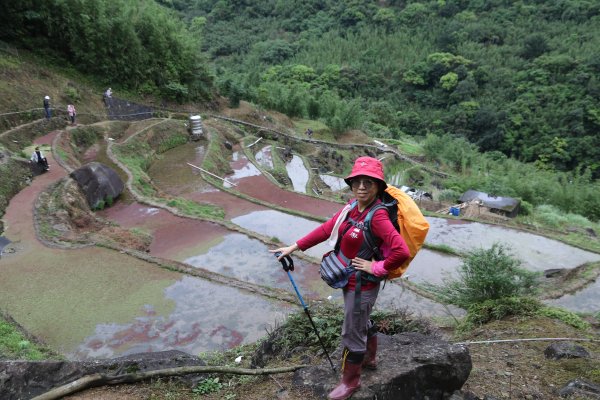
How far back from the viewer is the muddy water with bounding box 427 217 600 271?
41.2 ft

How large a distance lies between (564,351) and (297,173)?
20.4m

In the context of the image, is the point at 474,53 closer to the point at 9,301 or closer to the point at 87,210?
the point at 87,210

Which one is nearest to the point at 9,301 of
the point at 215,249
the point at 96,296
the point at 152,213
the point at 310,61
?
the point at 96,296

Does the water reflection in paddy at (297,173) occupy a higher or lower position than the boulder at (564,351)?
lower

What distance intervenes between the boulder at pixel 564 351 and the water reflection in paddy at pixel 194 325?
435cm

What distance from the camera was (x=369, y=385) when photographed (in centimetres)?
328

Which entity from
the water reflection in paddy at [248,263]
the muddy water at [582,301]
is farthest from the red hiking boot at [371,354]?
the muddy water at [582,301]

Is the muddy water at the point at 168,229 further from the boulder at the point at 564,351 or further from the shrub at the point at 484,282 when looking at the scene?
the boulder at the point at 564,351

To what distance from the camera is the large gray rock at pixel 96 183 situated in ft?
46.8

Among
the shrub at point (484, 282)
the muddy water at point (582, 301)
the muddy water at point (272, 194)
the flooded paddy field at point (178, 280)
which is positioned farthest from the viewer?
the muddy water at point (272, 194)

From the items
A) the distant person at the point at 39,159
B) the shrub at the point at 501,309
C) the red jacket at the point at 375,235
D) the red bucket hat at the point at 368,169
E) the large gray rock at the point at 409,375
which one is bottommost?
the distant person at the point at 39,159

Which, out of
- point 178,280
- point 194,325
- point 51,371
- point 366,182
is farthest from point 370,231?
point 178,280

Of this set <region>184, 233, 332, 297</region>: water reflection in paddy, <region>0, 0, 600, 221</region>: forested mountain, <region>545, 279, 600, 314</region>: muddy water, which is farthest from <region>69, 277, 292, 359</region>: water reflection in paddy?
<region>0, 0, 600, 221</region>: forested mountain

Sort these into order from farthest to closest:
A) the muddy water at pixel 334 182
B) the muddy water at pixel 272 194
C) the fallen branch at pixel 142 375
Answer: the muddy water at pixel 334 182, the muddy water at pixel 272 194, the fallen branch at pixel 142 375
